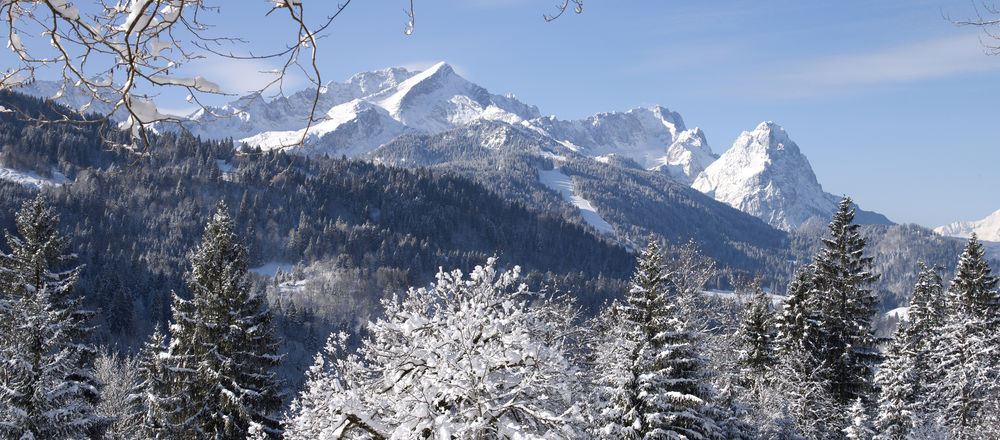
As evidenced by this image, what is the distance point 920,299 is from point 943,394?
10.7 meters

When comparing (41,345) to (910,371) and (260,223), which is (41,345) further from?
(260,223)

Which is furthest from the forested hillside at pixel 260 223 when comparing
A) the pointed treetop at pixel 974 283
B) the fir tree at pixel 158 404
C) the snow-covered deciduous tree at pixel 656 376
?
the pointed treetop at pixel 974 283

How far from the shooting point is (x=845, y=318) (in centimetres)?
2361

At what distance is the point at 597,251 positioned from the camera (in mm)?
174875

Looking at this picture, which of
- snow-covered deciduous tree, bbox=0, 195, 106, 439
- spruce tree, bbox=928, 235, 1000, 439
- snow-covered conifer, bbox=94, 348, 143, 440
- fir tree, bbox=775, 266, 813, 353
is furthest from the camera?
fir tree, bbox=775, 266, 813, 353

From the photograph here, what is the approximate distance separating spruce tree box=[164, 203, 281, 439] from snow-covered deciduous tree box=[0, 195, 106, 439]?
6.97ft

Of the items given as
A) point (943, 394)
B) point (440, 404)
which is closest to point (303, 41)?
point (440, 404)

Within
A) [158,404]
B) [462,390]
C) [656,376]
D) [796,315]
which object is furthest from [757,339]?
[158,404]

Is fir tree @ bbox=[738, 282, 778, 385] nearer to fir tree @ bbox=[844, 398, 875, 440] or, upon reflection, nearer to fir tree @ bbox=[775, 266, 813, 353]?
fir tree @ bbox=[775, 266, 813, 353]

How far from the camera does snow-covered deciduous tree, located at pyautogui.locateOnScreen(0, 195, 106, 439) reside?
13586mm

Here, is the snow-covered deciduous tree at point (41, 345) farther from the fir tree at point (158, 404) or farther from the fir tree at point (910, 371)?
the fir tree at point (910, 371)

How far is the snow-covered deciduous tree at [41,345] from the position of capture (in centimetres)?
1359

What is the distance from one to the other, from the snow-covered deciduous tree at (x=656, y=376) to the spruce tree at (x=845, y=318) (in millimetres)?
9490

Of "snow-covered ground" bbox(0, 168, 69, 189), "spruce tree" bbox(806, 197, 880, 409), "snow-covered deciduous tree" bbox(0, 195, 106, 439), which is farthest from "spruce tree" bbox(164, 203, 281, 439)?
"snow-covered ground" bbox(0, 168, 69, 189)
